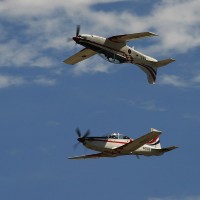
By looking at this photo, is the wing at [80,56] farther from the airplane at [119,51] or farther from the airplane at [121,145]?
the airplane at [121,145]

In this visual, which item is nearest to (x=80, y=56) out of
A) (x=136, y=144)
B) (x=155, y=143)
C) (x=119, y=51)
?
(x=119, y=51)

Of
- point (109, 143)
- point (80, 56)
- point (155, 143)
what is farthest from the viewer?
point (80, 56)

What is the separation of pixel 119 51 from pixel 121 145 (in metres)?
11.9

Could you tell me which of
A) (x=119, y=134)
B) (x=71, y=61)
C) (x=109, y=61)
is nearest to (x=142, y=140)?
(x=119, y=134)

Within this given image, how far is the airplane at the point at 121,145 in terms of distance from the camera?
89812mm

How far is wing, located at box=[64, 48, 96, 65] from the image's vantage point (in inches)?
4109

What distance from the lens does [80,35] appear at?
92812mm

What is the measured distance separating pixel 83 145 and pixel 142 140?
7.23 meters

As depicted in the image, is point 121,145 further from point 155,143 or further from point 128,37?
point 128,37

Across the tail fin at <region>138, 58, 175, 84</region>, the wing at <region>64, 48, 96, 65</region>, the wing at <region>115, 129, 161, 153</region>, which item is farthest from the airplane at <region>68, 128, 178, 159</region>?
the wing at <region>64, 48, 96, 65</region>

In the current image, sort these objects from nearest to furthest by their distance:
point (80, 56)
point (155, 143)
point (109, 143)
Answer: point (109, 143)
point (155, 143)
point (80, 56)

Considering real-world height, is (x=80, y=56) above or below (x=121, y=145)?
above

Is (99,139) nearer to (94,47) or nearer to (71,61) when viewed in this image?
(94,47)

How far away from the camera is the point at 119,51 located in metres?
97.4
